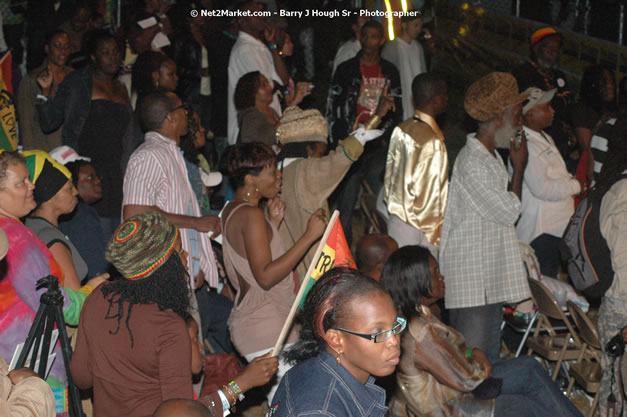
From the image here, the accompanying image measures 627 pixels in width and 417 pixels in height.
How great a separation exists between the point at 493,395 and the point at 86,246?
277 centimetres

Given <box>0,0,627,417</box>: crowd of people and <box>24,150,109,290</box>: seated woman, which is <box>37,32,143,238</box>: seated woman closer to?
<box>0,0,627,417</box>: crowd of people

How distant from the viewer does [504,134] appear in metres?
5.14

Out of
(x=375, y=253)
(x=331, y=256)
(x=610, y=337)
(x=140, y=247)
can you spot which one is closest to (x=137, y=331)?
(x=140, y=247)

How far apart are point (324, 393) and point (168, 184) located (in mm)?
2618

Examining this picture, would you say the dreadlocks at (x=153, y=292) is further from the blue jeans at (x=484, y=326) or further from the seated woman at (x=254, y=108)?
the seated woman at (x=254, y=108)

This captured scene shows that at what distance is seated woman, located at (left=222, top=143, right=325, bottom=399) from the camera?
13.1ft

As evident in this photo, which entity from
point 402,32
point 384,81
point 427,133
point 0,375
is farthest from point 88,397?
point 402,32

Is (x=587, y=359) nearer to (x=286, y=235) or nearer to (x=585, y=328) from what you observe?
(x=585, y=328)

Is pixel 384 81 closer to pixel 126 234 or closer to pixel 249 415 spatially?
pixel 249 415

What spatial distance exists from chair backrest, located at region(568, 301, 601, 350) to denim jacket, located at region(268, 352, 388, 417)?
2.72 m

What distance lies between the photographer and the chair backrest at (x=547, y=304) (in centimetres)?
508

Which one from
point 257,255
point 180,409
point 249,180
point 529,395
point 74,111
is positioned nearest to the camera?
point 180,409

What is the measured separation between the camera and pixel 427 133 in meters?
5.57

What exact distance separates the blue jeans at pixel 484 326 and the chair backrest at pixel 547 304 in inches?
11.9
